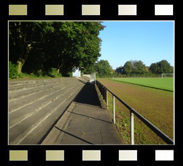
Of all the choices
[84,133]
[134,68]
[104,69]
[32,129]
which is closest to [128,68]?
[134,68]

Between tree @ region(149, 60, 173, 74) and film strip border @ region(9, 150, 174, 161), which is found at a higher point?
tree @ region(149, 60, 173, 74)

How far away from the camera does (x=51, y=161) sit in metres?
1.83

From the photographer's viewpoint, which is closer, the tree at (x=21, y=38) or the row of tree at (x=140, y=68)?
the tree at (x=21, y=38)

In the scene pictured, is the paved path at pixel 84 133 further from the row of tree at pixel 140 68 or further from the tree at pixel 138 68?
the tree at pixel 138 68

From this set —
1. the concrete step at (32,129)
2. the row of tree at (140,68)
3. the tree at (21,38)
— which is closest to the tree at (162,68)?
the row of tree at (140,68)

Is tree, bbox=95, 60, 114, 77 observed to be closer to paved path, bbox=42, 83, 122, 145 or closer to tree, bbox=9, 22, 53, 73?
tree, bbox=9, 22, 53, 73

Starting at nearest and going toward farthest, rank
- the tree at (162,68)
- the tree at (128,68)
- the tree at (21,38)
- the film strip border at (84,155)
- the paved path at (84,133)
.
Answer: the film strip border at (84,155) → the paved path at (84,133) → the tree at (21,38) → the tree at (128,68) → the tree at (162,68)

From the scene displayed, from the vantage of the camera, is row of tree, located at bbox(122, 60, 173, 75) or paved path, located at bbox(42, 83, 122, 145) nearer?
paved path, located at bbox(42, 83, 122, 145)

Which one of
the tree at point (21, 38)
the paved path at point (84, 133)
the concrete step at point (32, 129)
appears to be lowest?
the paved path at point (84, 133)

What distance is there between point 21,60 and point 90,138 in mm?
9155

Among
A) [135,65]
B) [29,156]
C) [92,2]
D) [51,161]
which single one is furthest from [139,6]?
[135,65]

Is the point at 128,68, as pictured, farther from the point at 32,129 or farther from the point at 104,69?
the point at 32,129

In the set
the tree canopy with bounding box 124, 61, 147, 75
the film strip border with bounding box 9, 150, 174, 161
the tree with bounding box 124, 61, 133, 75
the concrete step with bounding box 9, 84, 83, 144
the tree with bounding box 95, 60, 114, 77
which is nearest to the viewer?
the film strip border with bounding box 9, 150, 174, 161

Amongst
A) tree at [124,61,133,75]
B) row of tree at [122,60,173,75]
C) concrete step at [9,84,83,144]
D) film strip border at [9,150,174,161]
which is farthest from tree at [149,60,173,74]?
film strip border at [9,150,174,161]
